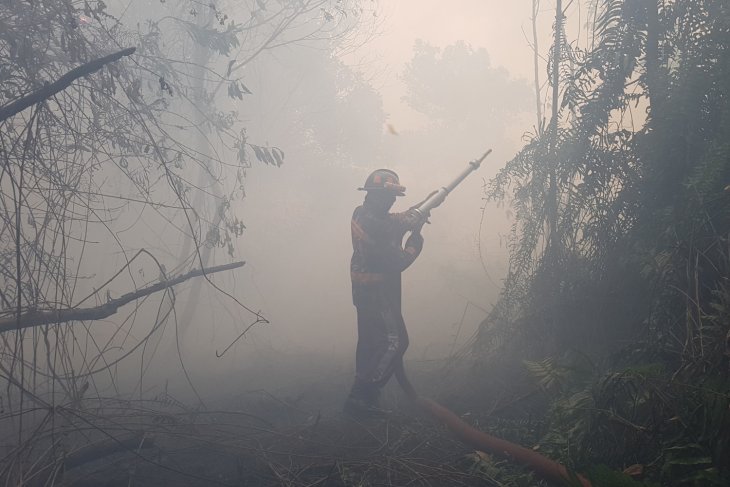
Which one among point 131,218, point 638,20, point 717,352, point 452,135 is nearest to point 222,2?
point 131,218

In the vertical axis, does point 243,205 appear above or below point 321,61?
below

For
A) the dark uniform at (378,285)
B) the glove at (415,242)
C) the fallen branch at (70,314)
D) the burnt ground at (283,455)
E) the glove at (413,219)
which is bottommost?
the burnt ground at (283,455)

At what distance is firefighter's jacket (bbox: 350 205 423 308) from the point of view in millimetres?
5355

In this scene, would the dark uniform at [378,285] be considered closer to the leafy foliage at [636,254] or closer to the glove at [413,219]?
the glove at [413,219]

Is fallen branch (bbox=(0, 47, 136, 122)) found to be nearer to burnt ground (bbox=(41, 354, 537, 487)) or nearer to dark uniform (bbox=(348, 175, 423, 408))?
burnt ground (bbox=(41, 354, 537, 487))

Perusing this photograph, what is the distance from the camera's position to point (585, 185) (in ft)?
15.4

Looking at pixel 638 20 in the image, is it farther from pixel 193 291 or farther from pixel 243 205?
pixel 243 205

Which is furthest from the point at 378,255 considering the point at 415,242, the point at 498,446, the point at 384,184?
the point at 498,446

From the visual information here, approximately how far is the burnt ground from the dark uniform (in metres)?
0.64

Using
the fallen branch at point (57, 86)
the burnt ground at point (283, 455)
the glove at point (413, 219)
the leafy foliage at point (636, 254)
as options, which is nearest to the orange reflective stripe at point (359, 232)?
the glove at point (413, 219)

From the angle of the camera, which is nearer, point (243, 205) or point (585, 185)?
point (585, 185)

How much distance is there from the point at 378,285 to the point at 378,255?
1.01 ft

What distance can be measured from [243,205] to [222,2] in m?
7.15

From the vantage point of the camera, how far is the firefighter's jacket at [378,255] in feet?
17.6
